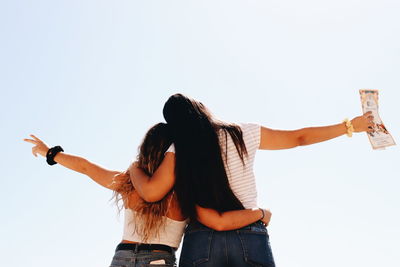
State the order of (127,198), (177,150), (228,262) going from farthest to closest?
(127,198) < (177,150) < (228,262)

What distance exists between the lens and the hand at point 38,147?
507cm

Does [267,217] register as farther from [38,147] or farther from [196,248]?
[38,147]

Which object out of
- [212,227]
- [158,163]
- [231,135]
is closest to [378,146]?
[231,135]

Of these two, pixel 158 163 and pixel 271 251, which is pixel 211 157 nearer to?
pixel 158 163

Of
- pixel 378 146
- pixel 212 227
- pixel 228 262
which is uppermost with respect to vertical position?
pixel 378 146

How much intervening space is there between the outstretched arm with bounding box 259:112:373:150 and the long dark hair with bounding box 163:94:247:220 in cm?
36

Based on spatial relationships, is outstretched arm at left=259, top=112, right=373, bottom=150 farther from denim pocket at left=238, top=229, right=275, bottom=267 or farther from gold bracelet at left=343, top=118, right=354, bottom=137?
denim pocket at left=238, top=229, right=275, bottom=267

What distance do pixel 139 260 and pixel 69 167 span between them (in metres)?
1.66

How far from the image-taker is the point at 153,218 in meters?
3.73

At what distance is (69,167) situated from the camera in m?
4.78

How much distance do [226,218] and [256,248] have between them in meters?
0.35

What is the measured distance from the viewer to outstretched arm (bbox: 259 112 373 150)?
4055mm

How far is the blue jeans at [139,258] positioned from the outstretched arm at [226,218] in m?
0.47

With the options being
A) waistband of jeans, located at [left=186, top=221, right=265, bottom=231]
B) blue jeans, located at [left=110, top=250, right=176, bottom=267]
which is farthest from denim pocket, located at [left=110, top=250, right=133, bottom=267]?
waistband of jeans, located at [left=186, top=221, right=265, bottom=231]
